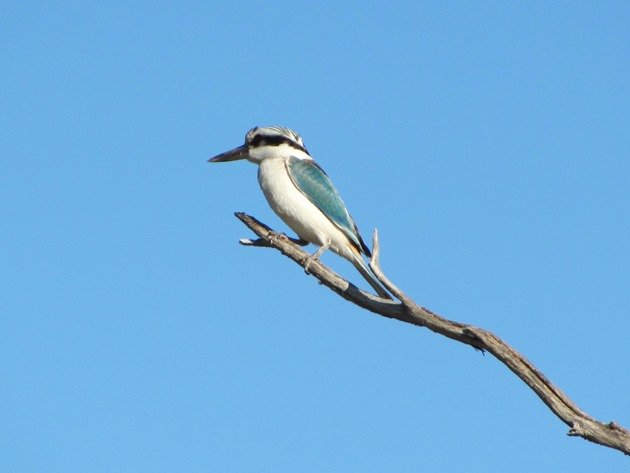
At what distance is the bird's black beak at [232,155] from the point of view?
442 inches

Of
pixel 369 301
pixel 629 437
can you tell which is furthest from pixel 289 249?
pixel 629 437

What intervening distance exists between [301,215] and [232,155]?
1.37 meters

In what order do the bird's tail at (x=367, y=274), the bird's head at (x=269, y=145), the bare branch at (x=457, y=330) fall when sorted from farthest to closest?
the bird's head at (x=269, y=145) → the bird's tail at (x=367, y=274) → the bare branch at (x=457, y=330)

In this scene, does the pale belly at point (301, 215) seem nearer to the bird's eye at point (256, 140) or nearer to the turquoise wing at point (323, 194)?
the turquoise wing at point (323, 194)

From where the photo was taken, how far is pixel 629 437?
7.69m

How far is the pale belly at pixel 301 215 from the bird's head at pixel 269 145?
45cm

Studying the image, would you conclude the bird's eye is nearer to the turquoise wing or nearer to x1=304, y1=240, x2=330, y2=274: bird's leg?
the turquoise wing

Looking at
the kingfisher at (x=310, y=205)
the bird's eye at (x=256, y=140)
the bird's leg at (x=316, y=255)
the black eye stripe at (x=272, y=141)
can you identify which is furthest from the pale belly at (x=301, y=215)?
the bird's eye at (x=256, y=140)

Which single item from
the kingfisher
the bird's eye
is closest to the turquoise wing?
the kingfisher

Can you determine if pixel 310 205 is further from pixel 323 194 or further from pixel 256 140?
pixel 256 140

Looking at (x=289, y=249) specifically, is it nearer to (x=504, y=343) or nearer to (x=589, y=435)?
(x=504, y=343)

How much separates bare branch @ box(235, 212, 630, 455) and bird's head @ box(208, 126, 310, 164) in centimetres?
127

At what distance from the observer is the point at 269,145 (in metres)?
11.0

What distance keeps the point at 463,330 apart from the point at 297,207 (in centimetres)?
253
